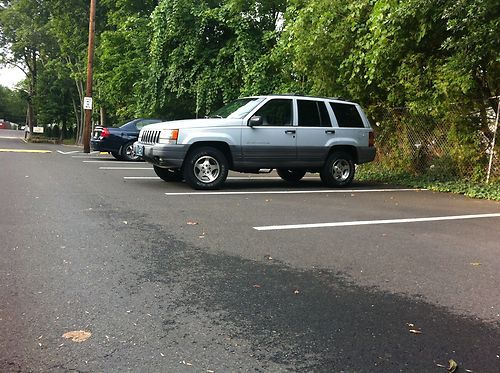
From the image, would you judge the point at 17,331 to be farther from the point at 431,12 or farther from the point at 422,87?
the point at 422,87

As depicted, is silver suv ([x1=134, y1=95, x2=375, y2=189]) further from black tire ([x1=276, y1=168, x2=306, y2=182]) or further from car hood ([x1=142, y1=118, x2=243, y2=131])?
black tire ([x1=276, y1=168, x2=306, y2=182])

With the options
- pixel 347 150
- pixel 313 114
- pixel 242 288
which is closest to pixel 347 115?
pixel 347 150

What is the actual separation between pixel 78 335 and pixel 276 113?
7.56 meters

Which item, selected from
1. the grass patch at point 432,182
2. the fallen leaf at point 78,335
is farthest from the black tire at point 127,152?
the fallen leaf at point 78,335

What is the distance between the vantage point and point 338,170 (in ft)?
36.1

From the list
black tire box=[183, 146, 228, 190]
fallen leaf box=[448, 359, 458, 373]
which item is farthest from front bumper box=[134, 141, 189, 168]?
fallen leaf box=[448, 359, 458, 373]

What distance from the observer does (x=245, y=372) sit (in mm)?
2730

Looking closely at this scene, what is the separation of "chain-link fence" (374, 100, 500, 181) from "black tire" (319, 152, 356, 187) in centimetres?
239

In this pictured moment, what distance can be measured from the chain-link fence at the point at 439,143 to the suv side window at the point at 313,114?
2763mm

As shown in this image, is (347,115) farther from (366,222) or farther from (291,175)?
(366,222)

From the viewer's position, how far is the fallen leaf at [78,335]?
301 cm

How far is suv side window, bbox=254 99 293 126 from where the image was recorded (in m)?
9.89

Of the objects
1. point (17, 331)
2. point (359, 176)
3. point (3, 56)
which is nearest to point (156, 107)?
point (359, 176)

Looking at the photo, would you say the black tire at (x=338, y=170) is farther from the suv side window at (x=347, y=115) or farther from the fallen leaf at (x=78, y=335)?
Result: the fallen leaf at (x=78, y=335)
